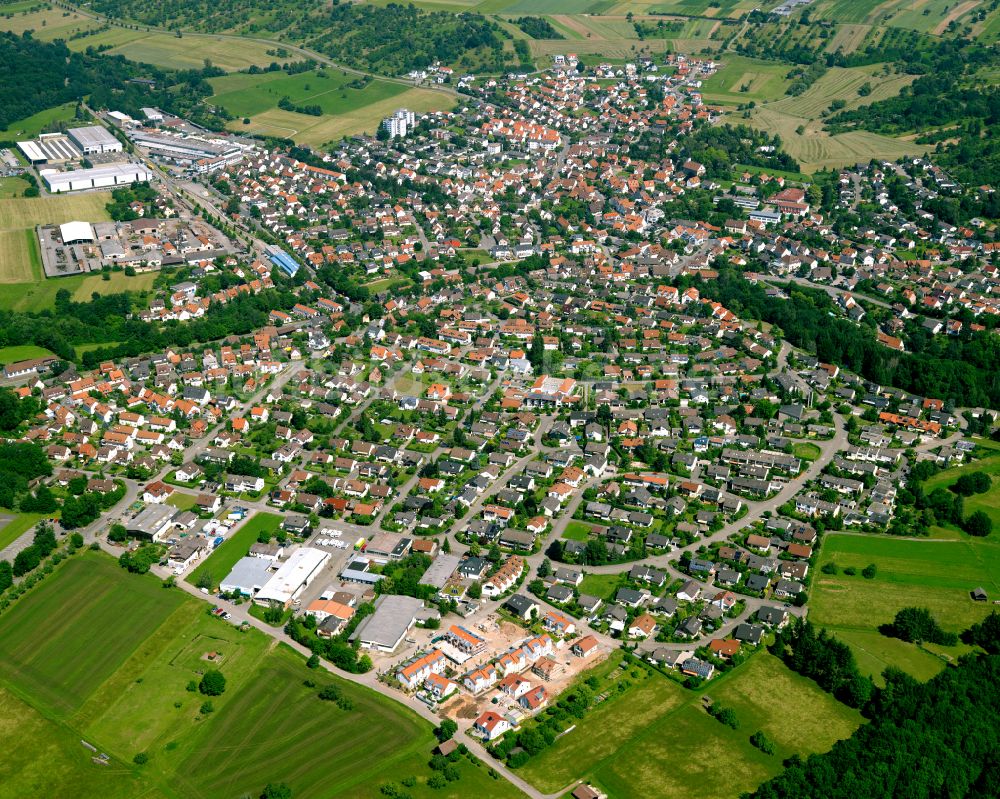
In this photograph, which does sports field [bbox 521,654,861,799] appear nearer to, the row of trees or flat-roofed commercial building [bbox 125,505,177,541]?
the row of trees

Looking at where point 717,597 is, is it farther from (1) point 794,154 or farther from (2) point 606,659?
(1) point 794,154

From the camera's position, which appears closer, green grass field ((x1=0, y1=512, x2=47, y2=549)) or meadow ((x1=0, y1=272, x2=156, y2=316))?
green grass field ((x1=0, y1=512, x2=47, y2=549))

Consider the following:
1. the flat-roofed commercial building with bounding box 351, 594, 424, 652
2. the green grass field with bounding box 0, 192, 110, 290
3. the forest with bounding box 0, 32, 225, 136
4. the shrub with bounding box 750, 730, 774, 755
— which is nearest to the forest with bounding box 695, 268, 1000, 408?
the shrub with bounding box 750, 730, 774, 755

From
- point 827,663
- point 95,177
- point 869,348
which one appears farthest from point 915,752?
point 95,177

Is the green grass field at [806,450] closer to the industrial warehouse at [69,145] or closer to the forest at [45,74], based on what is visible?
the industrial warehouse at [69,145]

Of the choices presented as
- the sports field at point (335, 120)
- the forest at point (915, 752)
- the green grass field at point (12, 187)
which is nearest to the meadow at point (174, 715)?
the forest at point (915, 752)

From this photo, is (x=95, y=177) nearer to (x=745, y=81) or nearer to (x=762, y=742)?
(x=745, y=81)
